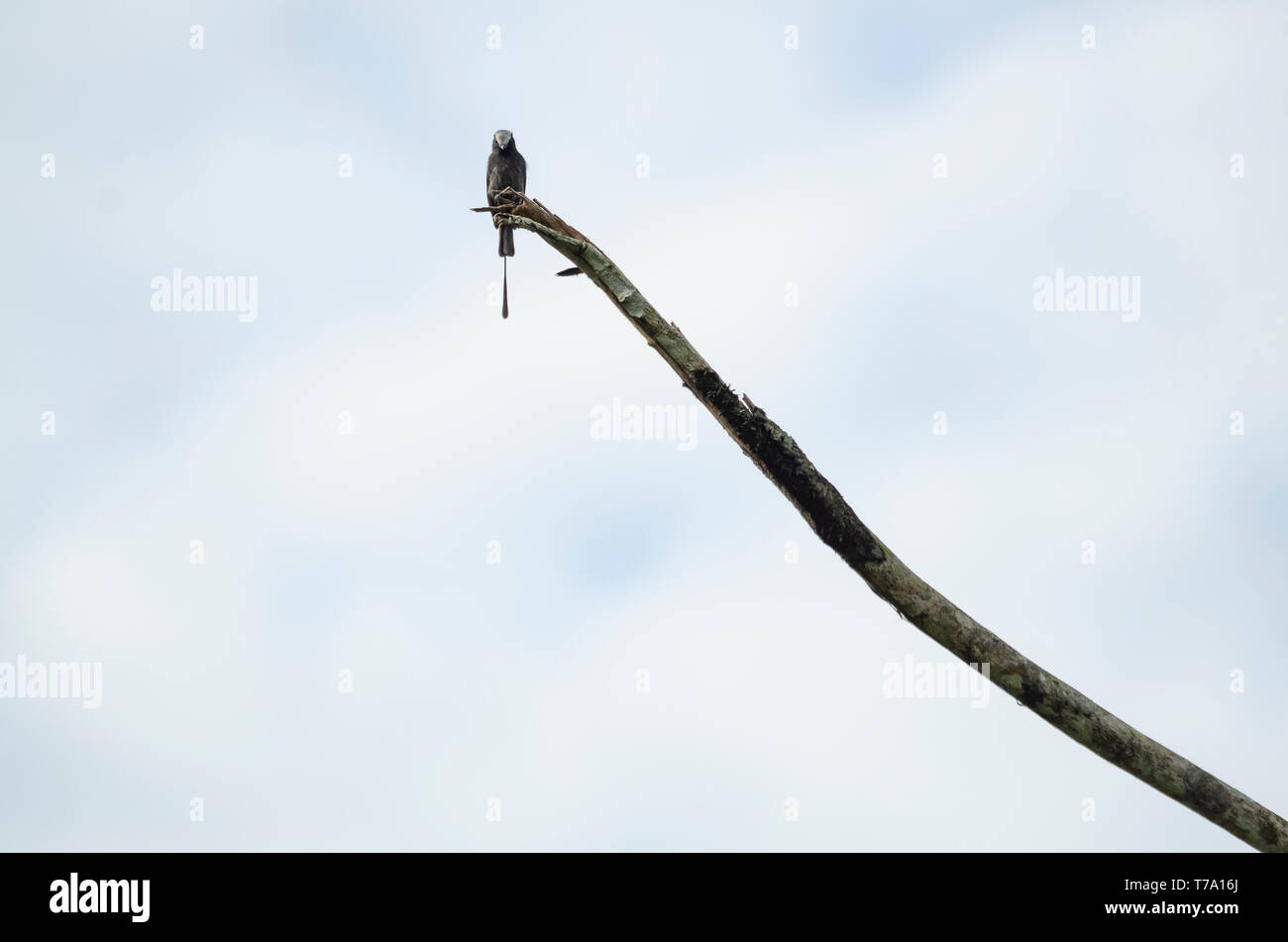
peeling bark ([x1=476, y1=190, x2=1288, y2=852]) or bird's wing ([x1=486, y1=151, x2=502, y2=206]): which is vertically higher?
bird's wing ([x1=486, y1=151, x2=502, y2=206])

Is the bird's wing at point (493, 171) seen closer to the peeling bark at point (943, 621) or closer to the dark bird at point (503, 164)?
the dark bird at point (503, 164)

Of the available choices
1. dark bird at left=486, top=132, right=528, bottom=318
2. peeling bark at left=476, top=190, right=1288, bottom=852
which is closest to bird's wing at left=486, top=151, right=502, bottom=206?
dark bird at left=486, top=132, right=528, bottom=318

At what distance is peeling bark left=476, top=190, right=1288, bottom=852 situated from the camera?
5.41 metres

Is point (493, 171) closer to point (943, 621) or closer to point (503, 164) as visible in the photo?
point (503, 164)

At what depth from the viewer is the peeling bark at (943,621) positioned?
541 cm

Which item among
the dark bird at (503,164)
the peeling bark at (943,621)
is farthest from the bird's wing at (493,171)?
the peeling bark at (943,621)

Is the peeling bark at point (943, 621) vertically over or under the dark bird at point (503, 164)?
under

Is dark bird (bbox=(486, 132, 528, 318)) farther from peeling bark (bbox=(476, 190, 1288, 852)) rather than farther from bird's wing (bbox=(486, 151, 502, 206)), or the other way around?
peeling bark (bbox=(476, 190, 1288, 852))

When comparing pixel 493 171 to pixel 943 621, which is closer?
pixel 943 621

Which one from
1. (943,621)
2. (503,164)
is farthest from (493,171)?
(943,621)

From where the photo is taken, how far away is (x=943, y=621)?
18.1ft

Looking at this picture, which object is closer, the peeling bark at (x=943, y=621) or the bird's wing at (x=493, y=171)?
the peeling bark at (x=943, y=621)

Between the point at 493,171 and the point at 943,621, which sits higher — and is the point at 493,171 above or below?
above
